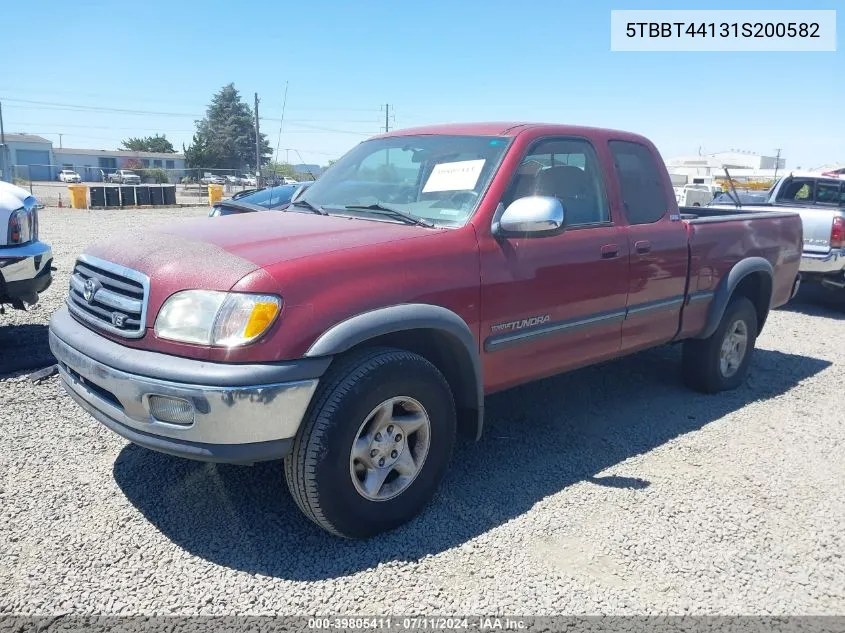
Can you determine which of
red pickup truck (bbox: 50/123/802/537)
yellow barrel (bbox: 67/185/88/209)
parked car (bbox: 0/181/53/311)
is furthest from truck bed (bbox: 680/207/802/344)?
yellow barrel (bbox: 67/185/88/209)

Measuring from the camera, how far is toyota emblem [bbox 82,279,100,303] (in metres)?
3.22

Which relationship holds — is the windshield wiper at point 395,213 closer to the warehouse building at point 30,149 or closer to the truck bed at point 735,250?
the truck bed at point 735,250

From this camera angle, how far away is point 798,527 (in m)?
3.42

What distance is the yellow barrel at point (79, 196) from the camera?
86.5ft

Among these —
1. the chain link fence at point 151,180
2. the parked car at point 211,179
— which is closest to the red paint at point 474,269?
the chain link fence at point 151,180

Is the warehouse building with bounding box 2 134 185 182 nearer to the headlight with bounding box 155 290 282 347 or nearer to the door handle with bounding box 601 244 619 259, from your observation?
the door handle with bounding box 601 244 619 259

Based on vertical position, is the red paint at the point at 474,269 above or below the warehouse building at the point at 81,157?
below

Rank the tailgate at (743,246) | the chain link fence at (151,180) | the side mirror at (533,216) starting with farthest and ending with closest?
1. the chain link fence at (151,180)
2. the tailgate at (743,246)
3. the side mirror at (533,216)

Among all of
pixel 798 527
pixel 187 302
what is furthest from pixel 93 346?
pixel 798 527

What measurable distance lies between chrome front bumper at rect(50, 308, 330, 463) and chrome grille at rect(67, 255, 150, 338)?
0.13 metres

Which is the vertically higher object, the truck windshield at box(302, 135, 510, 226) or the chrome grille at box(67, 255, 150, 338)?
the truck windshield at box(302, 135, 510, 226)

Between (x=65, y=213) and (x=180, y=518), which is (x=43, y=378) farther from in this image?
(x=65, y=213)

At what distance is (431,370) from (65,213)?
24438mm

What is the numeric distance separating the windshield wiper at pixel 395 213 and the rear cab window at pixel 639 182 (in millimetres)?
1568
